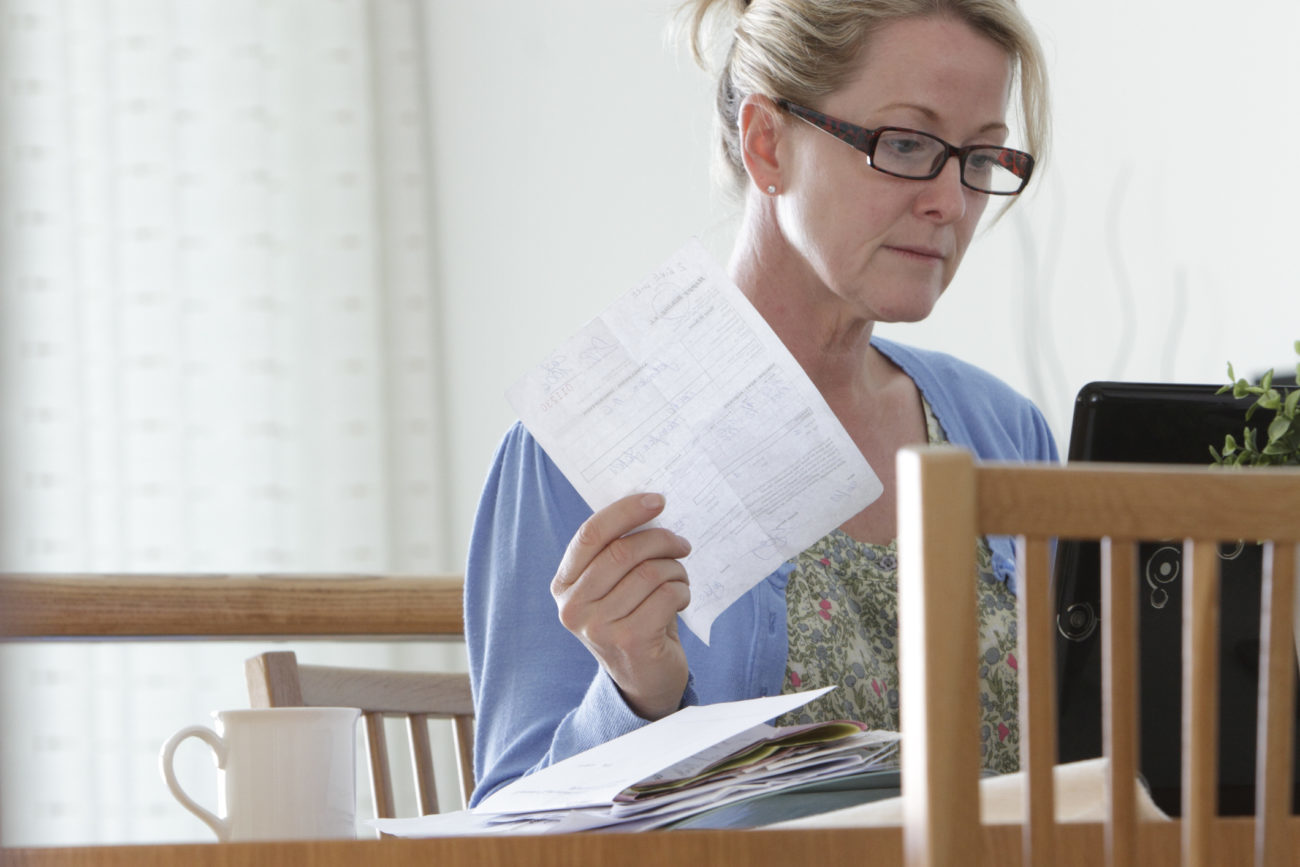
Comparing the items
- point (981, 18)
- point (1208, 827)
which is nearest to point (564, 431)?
point (1208, 827)

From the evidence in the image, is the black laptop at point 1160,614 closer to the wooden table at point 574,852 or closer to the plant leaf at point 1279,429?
the plant leaf at point 1279,429

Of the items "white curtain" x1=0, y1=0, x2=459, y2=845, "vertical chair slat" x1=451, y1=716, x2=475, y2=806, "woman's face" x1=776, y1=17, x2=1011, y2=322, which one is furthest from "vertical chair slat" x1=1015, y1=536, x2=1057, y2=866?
"white curtain" x1=0, y1=0, x2=459, y2=845

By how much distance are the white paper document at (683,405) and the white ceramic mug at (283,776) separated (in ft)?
0.90

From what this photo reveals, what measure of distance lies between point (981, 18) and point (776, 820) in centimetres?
91

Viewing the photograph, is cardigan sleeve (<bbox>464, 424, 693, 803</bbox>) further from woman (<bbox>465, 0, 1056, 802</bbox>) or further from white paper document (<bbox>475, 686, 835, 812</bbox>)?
white paper document (<bbox>475, 686, 835, 812</bbox>)

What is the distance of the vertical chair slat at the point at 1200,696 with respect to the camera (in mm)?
505

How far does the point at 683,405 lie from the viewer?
958 millimetres

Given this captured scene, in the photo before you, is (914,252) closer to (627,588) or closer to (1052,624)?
(627,588)

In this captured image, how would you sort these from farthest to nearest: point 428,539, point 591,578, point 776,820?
point 428,539, point 591,578, point 776,820

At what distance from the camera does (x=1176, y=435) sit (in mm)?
882

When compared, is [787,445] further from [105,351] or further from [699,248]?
[105,351]

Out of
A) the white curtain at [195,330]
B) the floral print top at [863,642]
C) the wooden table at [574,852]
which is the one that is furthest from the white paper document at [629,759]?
the white curtain at [195,330]

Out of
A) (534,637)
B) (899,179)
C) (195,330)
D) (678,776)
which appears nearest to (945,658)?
(678,776)

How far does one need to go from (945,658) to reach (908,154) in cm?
91
